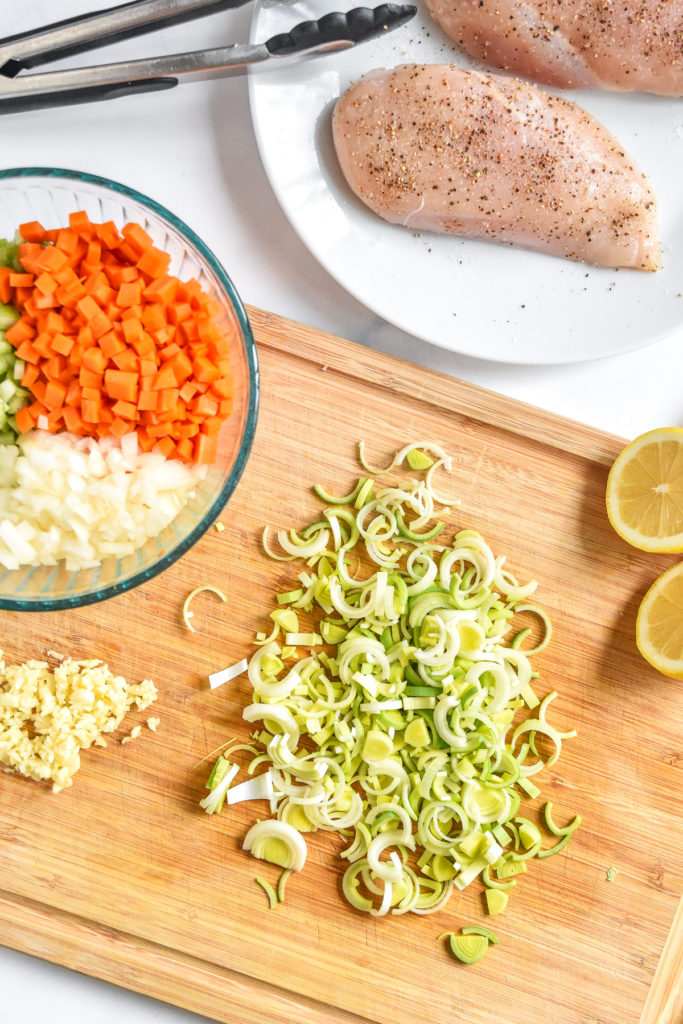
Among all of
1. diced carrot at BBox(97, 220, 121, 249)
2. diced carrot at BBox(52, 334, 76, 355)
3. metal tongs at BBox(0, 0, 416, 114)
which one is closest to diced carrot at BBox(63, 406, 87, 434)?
diced carrot at BBox(52, 334, 76, 355)

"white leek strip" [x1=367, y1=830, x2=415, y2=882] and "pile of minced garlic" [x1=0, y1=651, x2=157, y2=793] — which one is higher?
"pile of minced garlic" [x1=0, y1=651, x2=157, y2=793]

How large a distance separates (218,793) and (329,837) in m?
0.26

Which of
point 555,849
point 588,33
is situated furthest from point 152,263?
point 555,849

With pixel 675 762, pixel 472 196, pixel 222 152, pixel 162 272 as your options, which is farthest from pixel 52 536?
pixel 675 762

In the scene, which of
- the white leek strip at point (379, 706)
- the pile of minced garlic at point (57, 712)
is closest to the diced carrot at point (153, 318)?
the pile of minced garlic at point (57, 712)

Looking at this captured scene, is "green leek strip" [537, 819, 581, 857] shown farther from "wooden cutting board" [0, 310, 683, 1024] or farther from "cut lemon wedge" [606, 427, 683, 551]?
"cut lemon wedge" [606, 427, 683, 551]

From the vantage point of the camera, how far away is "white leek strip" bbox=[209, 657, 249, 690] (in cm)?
182

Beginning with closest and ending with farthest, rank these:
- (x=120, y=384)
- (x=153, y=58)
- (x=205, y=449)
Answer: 1. (x=120, y=384)
2. (x=205, y=449)
3. (x=153, y=58)

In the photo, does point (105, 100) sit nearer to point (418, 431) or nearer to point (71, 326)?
point (71, 326)

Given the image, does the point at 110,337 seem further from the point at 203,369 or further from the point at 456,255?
the point at 456,255

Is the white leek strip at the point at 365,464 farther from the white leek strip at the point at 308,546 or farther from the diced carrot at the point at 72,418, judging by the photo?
the diced carrot at the point at 72,418

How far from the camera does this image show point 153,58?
1749mm

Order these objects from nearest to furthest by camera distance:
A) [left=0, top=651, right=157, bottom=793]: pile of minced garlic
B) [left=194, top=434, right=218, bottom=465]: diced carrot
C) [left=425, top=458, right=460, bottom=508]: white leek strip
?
1. [left=194, top=434, right=218, bottom=465]: diced carrot
2. [left=0, top=651, right=157, bottom=793]: pile of minced garlic
3. [left=425, top=458, right=460, bottom=508]: white leek strip

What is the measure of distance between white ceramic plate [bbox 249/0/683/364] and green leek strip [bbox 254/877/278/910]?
4.01 feet
